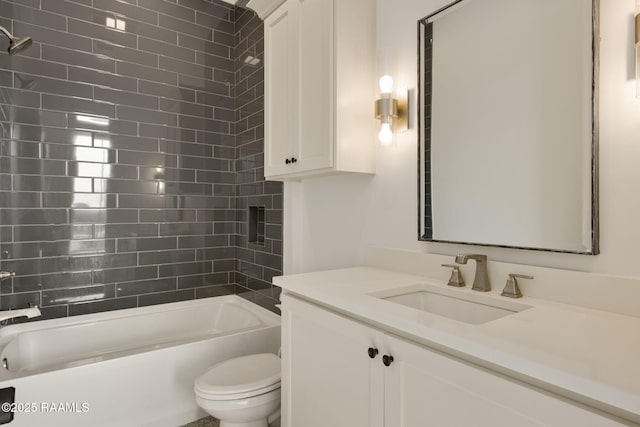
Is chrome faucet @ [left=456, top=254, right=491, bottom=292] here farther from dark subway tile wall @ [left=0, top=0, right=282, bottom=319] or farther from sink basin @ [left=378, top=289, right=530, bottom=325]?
dark subway tile wall @ [left=0, top=0, right=282, bottom=319]

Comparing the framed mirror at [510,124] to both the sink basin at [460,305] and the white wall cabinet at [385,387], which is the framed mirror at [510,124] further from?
the white wall cabinet at [385,387]

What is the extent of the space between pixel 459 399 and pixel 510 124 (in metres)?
0.97

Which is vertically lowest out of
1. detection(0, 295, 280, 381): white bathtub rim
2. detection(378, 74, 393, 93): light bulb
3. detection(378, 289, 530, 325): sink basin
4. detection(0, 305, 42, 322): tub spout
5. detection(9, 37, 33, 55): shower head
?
detection(0, 295, 280, 381): white bathtub rim

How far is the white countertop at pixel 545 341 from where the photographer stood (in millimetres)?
619

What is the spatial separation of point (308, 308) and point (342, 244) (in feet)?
2.51

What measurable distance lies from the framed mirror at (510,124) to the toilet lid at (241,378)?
3.29 ft

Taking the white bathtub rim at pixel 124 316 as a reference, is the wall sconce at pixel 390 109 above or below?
above

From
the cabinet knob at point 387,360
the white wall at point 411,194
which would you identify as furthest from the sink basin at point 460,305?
the cabinet knob at point 387,360

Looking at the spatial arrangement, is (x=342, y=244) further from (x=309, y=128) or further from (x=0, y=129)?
(x=0, y=129)

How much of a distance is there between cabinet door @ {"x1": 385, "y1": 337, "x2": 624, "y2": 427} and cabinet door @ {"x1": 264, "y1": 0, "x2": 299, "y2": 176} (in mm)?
1273

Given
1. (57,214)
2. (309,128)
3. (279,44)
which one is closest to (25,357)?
(57,214)

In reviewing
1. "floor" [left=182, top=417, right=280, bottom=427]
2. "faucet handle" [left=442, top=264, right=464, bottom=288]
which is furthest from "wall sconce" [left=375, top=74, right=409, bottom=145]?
"floor" [left=182, top=417, right=280, bottom=427]

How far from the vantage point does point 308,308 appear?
132cm

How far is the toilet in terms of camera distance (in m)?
1.60
